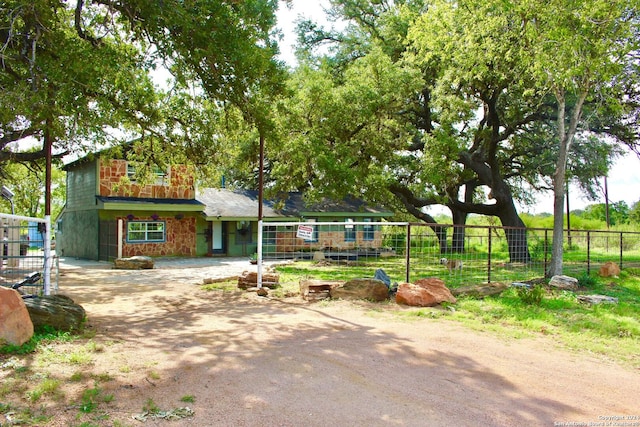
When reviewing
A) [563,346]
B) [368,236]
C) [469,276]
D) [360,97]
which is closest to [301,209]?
[368,236]

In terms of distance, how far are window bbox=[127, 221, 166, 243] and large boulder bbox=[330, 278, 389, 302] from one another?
15645 millimetres

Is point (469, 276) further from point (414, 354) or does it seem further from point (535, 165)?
point (535, 165)

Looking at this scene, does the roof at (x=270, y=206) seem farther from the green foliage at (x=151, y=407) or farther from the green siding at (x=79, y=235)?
the green foliage at (x=151, y=407)

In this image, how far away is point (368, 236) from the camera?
27750 mm

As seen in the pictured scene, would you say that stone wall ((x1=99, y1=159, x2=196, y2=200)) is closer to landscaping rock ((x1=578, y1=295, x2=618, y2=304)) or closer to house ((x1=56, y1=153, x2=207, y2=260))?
house ((x1=56, y1=153, x2=207, y2=260))

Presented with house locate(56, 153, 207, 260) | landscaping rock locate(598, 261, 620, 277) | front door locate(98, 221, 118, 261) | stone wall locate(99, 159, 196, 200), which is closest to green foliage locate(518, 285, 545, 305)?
landscaping rock locate(598, 261, 620, 277)

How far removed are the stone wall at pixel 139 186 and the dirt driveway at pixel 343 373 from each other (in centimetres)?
1558

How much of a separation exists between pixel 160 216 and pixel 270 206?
20.9 ft

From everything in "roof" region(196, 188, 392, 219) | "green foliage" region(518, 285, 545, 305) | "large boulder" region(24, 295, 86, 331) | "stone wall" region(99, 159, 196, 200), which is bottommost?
"green foliage" region(518, 285, 545, 305)

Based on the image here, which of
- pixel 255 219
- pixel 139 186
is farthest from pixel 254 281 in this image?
pixel 255 219

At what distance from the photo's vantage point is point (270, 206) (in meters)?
27.2

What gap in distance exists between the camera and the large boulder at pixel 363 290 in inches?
380

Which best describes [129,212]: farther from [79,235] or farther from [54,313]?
[54,313]

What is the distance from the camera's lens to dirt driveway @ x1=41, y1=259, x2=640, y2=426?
3.89 meters
